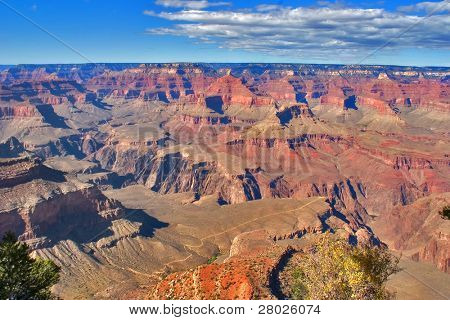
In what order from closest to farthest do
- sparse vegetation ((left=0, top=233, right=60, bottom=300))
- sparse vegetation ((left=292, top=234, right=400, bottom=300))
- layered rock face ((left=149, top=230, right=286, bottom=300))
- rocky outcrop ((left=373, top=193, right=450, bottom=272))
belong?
sparse vegetation ((left=292, top=234, right=400, bottom=300)), sparse vegetation ((left=0, top=233, right=60, bottom=300)), layered rock face ((left=149, top=230, right=286, bottom=300)), rocky outcrop ((left=373, top=193, right=450, bottom=272))

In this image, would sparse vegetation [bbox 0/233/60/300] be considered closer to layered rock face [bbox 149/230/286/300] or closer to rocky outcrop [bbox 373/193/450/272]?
layered rock face [bbox 149/230/286/300]

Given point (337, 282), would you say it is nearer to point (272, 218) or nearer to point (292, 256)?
point (292, 256)

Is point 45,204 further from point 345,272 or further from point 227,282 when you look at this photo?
point 345,272

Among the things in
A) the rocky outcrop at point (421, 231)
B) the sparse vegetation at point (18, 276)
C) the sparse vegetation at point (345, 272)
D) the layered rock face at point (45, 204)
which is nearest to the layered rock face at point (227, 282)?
the sparse vegetation at point (345, 272)

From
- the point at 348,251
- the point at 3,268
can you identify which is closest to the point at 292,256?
the point at 348,251

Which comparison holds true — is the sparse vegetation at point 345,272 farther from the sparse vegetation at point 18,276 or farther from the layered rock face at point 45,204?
the layered rock face at point 45,204

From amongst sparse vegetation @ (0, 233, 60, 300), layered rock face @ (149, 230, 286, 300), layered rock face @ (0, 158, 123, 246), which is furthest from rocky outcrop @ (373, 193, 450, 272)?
sparse vegetation @ (0, 233, 60, 300)
